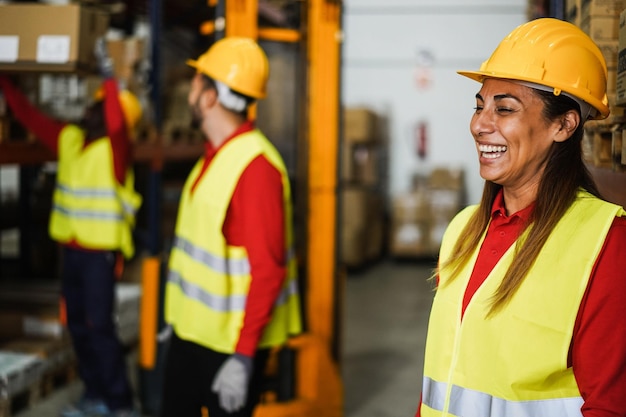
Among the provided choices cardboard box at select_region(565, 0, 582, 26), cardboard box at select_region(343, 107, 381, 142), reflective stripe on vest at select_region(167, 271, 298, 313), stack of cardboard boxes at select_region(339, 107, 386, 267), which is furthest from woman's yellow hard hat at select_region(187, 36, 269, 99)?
cardboard box at select_region(343, 107, 381, 142)

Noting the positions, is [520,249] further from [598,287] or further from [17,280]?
[17,280]

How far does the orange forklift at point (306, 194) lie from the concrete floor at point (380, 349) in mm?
779

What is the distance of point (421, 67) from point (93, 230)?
33.4 feet

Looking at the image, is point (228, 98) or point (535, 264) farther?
point (228, 98)

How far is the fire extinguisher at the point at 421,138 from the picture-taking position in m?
14.0

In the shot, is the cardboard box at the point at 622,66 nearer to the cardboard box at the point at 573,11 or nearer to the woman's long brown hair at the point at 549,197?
the woman's long brown hair at the point at 549,197

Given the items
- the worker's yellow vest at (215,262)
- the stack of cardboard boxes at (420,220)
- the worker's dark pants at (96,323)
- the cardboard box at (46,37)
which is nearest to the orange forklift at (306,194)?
the worker's dark pants at (96,323)

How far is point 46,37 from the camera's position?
3371 mm

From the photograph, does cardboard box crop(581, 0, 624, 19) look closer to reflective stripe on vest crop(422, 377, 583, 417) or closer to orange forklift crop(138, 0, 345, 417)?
reflective stripe on vest crop(422, 377, 583, 417)

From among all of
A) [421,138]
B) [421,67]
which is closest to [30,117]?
[421,138]

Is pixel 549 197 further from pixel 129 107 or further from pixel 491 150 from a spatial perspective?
pixel 129 107

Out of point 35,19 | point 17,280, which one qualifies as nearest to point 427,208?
point 17,280

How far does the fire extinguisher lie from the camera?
14031 millimetres

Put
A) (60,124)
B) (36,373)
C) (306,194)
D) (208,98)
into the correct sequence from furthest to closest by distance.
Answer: (60,124) → (36,373) → (306,194) → (208,98)
